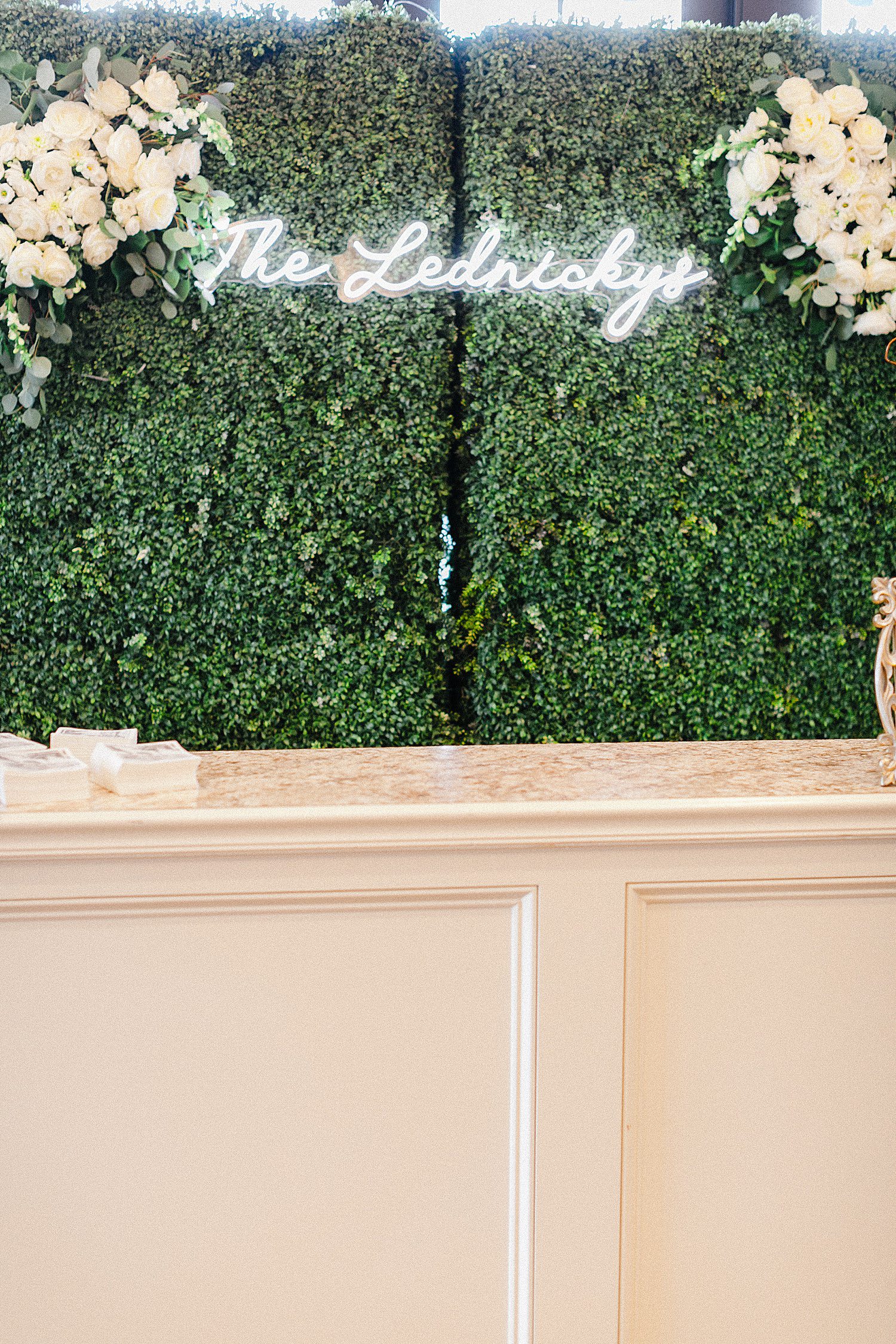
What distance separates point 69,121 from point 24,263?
0.26 metres

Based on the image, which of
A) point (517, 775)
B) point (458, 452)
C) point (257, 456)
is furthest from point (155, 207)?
point (517, 775)

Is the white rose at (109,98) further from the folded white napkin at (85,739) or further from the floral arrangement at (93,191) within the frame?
the folded white napkin at (85,739)

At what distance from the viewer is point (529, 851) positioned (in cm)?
134

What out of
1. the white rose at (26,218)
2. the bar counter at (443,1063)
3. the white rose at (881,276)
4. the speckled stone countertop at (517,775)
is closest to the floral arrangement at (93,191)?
the white rose at (26,218)

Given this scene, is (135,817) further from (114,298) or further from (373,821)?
(114,298)

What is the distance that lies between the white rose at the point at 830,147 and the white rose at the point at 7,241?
1.48 m

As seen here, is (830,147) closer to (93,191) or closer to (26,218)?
(93,191)

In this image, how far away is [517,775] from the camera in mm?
1562

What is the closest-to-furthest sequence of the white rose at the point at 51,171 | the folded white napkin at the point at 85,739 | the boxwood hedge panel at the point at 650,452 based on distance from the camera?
the folded white napkin at the point at 85,739 < the white rose at the point at 51,171 < the boxwood hedge panel at the point at 650,452

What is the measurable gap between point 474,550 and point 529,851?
2.64ft

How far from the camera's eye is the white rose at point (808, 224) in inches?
72.6

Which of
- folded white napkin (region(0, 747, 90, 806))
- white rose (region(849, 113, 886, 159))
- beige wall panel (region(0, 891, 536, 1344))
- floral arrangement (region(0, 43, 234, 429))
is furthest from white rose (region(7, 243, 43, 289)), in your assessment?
white rose (region(849, 113, 886, 159))

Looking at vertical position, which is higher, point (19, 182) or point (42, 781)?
point (19, 182)

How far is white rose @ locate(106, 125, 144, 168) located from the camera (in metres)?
1.71
